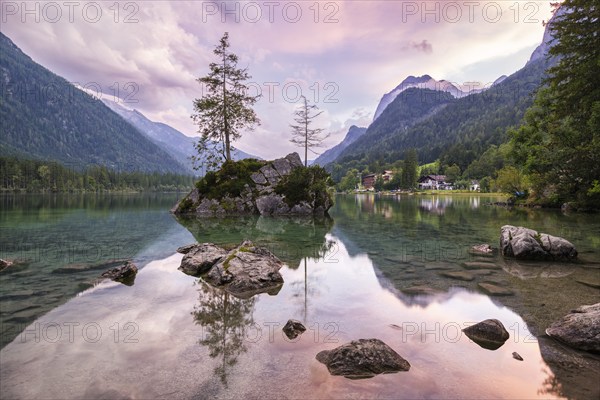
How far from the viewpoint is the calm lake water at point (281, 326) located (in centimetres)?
558

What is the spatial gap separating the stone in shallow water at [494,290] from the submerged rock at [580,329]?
2.84 m

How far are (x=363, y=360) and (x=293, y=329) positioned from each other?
85.5 inches

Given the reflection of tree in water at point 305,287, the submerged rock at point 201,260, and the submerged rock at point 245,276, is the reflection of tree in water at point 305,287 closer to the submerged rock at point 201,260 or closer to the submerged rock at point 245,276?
the submerged rock at point 245,276

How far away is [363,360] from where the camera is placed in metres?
6.16

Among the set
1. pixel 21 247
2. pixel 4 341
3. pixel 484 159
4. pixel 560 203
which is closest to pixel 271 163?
pixel 21 247

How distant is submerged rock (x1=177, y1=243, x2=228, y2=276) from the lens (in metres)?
13.8

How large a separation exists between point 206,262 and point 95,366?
8.08 m

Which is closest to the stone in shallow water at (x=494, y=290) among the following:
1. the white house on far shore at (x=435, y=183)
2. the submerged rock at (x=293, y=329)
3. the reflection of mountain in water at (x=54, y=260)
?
the submerged rock at (x=293, y=329)

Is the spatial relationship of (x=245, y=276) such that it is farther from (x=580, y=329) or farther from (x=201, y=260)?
(x=580, y=329)

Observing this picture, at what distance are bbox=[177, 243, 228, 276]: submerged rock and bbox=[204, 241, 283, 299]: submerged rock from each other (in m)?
1.01

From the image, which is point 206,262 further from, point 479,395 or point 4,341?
point 479,395

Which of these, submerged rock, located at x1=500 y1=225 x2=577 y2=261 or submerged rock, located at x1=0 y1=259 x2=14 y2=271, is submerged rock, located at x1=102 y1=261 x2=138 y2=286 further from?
submerged rock, located at x1=500 y1=225 x2=577 y2=261

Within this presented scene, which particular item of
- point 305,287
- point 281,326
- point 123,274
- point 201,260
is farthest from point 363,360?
point 123,274

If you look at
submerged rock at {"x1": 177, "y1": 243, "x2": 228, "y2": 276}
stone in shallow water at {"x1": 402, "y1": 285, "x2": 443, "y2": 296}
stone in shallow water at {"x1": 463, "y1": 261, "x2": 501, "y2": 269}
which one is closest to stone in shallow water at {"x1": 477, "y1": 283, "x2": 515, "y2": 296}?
stone in shallow water at {"x1": 402, "y1": 285, "x2": 443, "y2": 296}
